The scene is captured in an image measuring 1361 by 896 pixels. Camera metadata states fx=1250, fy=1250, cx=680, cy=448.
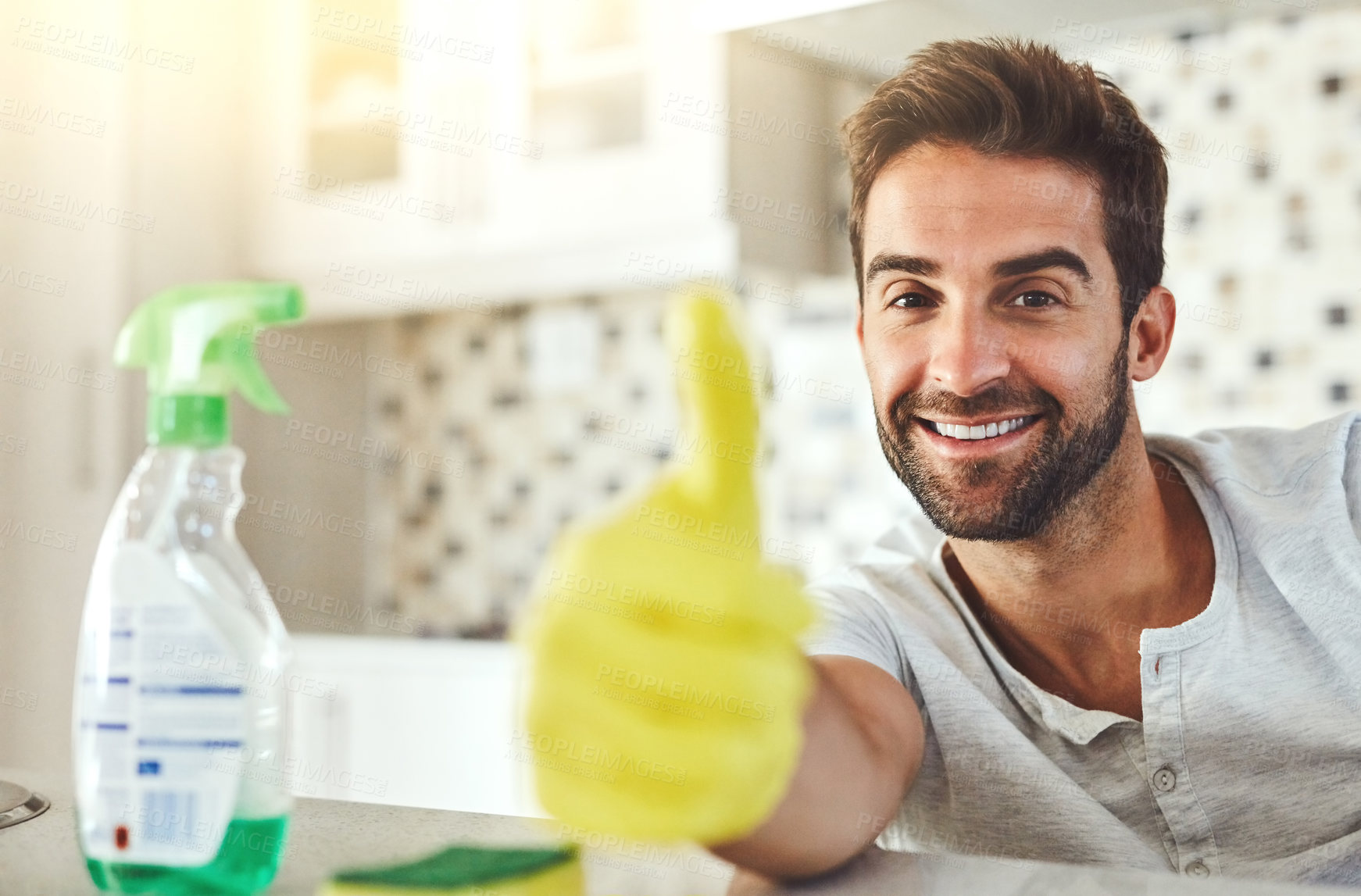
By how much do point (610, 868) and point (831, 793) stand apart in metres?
0.12

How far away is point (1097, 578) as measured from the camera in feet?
3.66

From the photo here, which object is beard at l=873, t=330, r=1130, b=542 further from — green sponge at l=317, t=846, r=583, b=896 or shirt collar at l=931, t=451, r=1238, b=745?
green sponge at l=317, t=846, r=583, b=896

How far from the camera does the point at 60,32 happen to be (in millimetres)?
2594

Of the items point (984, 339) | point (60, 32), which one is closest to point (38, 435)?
point (60, 32)

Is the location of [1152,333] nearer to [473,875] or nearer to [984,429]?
[984,429]

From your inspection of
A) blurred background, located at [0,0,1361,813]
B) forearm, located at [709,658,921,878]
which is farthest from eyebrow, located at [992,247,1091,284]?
blurred background, located at [0,0,1361,813]

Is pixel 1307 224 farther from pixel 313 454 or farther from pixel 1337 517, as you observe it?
pixel 313 454

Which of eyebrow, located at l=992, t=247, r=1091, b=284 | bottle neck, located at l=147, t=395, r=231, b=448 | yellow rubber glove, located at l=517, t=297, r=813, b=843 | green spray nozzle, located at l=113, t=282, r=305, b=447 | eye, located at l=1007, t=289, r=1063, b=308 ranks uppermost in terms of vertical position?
eyebrow, located at l=992, t=247, r=1091, b=284

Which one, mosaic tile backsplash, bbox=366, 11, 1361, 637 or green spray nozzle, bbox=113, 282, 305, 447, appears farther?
mosaic tile backsplash, bbox=366, 11, 1361, 637

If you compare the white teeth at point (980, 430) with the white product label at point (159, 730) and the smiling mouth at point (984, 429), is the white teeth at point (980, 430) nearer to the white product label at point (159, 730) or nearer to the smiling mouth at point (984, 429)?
the smiling mouth at point (984, 429)

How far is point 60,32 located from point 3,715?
141 centimetres

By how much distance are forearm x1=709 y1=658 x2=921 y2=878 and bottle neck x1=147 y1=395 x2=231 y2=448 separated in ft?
0.97

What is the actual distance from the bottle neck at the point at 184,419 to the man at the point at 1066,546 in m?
0.43

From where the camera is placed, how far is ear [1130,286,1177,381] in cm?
116
